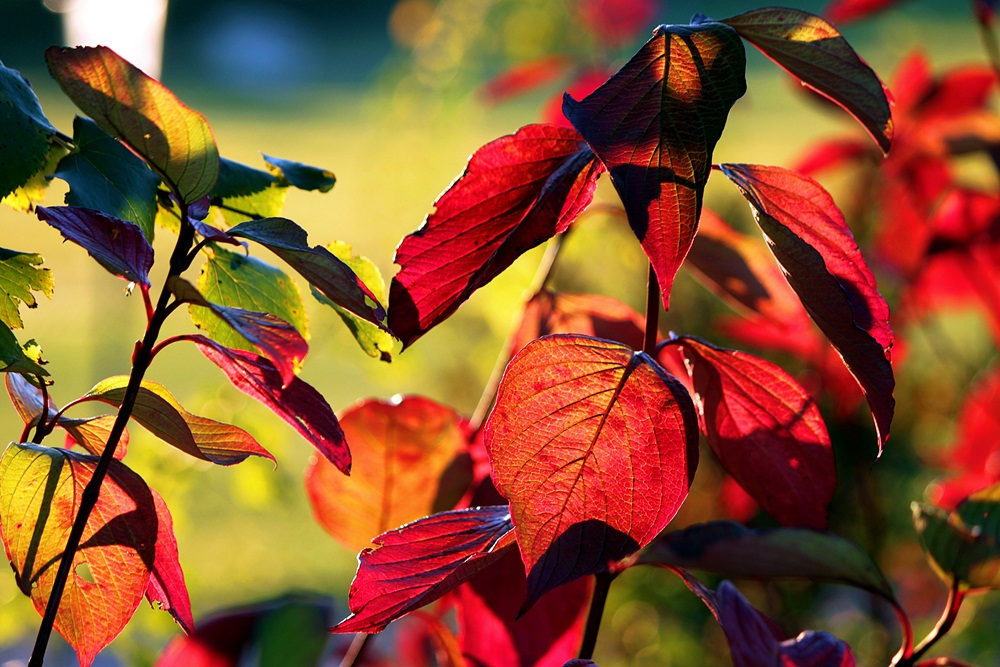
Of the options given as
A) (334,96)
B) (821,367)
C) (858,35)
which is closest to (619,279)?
(821,367)

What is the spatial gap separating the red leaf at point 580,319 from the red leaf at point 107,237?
0.69ft

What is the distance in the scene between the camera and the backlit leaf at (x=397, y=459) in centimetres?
46

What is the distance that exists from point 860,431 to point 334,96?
21.4 ft

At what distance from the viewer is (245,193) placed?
1.23ft

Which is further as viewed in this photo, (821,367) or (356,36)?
(356,36)

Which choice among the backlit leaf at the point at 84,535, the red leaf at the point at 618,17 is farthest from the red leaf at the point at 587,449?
the red leaf at the point at 618,17

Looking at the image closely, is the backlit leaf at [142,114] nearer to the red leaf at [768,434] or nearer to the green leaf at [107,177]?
the green leaf at [107,177]

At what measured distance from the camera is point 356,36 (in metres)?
7.50

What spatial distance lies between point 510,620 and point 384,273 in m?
1.92

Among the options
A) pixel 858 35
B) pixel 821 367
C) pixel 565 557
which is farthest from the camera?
pixel 858 35

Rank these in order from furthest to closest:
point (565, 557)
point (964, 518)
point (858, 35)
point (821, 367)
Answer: point (858, 35) → point (821, 367) → point (964, 518) → point (565, 557)

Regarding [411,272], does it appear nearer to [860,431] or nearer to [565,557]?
[565,557]

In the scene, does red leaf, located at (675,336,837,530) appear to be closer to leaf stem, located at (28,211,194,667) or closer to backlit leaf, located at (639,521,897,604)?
backlit leaf, located at (639,521,897,604)

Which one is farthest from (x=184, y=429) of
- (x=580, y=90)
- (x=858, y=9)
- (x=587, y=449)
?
(x=580, y=90)
